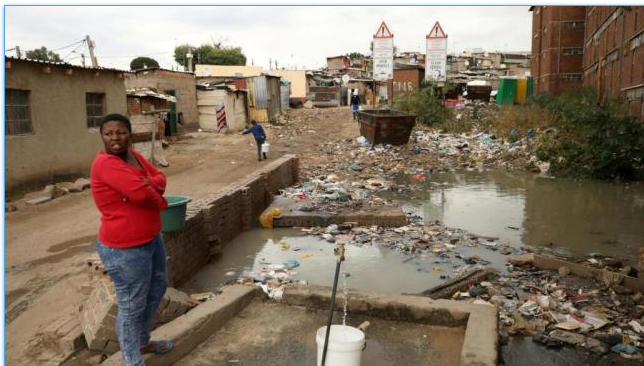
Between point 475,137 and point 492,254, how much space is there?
39.0 feet

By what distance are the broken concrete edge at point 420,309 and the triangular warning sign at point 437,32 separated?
43.5 feet

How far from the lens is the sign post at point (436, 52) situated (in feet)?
51.2

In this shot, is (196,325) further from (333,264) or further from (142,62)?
(142,62)

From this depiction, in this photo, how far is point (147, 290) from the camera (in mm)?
2838

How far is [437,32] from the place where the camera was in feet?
51.2

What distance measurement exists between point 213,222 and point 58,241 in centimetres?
210

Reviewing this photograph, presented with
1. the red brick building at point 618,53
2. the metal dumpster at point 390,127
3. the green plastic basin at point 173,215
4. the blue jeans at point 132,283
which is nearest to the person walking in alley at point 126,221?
the blue jeans at point 132,283

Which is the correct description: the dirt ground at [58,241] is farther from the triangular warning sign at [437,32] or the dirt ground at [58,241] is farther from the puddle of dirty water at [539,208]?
the triangular warning sign at [437,32]

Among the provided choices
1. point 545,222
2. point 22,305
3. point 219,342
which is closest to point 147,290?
point 219,342

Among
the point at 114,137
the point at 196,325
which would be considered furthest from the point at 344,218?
the point at 114,137

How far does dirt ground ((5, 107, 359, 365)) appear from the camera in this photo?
4047mm

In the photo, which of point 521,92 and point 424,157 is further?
point 521,92

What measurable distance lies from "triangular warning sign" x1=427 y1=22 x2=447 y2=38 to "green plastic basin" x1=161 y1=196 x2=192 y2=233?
12785 millimetres

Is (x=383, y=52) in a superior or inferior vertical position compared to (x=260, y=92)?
superior
